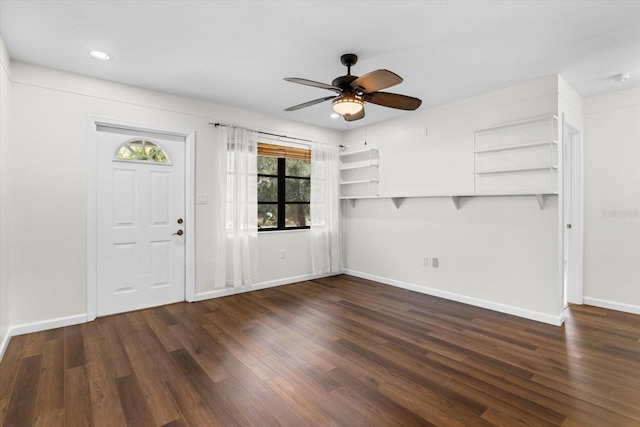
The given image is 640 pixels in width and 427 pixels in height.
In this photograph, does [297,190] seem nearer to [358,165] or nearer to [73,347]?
[358,165]

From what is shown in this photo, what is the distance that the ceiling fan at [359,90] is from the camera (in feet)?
7.56

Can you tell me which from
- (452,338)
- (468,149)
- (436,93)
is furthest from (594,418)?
(436,93)

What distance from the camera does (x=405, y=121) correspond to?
4668 millimetres

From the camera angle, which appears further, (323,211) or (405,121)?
(323,211)

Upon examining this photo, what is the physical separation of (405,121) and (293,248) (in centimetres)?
270

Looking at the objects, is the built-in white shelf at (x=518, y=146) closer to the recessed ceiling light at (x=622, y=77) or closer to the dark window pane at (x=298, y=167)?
the recessed ceiling light at (x=622, y=77)

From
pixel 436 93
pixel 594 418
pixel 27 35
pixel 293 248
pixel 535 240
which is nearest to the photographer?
pixel 594 418

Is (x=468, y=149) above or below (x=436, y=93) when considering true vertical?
below

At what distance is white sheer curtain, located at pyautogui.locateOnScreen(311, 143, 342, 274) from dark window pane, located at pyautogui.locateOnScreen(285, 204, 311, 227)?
0.53 feet

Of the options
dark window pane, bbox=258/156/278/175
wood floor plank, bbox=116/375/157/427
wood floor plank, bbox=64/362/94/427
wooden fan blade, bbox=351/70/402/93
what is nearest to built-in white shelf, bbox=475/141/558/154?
wooden fan blade, bbox=351/70/402/93

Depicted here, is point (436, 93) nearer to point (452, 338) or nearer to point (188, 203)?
point (452, 338)

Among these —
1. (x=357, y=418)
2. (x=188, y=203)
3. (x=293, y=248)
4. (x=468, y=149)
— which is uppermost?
(x=468, y=149)

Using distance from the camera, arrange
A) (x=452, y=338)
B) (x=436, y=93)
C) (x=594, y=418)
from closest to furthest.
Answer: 1. (x=594, y=418)
2. (x=452, y=338)
3. (x=436, y=93)

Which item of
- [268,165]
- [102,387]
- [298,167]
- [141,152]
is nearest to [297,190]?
[298,167]
